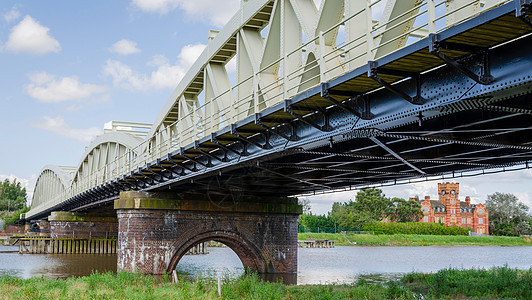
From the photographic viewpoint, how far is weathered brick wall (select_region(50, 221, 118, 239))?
62625 mm

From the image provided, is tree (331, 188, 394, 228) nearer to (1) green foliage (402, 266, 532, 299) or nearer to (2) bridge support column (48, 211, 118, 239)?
(2) bridge support column (48, 211, 118, 239)

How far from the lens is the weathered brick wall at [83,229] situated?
62625 mm

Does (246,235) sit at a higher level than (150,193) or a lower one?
lower

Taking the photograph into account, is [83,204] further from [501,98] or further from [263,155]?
[501,98]

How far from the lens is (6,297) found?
16141 millimetres

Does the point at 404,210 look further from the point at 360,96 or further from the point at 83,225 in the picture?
the point at 360,96

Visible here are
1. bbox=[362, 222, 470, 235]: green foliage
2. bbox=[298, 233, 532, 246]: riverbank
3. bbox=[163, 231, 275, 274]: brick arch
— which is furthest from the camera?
bbox=[362, 222, 470, 235]: green foliage

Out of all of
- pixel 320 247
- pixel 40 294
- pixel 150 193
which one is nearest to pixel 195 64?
pixel 150 193

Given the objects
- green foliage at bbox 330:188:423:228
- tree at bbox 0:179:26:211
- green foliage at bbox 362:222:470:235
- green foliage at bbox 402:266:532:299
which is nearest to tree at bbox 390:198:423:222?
Result: green foliage at bbox 330:188:423:228

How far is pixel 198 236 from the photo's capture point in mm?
28516

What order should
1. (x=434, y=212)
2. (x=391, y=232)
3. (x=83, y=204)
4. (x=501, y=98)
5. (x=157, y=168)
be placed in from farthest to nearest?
(x=434, y=212) → (x=391, y=232) → (x=83, y=204) → (x=157, y=168) → (x=501, y=98)

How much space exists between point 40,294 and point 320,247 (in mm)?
65089

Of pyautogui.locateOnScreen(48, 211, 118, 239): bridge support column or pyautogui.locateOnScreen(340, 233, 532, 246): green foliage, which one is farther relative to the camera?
pyautogui.locateOnScreen(340, 233, 532, 246): green foliage

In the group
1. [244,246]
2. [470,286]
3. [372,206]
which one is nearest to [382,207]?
[372,206]
